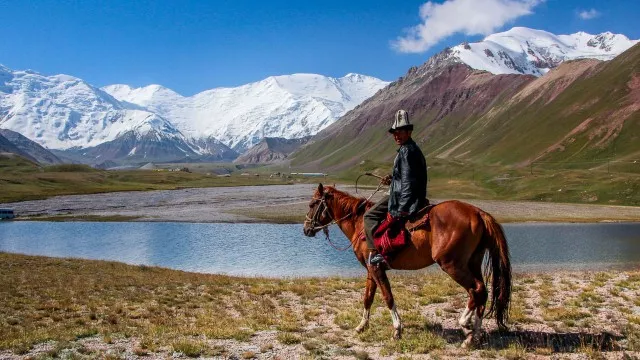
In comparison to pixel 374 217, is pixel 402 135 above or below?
above

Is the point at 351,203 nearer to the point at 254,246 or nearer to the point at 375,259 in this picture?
the point at 375,259

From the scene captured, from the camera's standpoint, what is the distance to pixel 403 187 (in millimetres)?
13109

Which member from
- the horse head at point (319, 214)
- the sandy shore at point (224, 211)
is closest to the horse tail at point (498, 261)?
the horse head at point (319, 214)

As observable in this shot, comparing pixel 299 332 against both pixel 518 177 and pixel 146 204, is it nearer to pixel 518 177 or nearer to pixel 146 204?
pixel 146 204

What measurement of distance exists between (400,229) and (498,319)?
3338 mm

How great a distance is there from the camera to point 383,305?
18.3 meters

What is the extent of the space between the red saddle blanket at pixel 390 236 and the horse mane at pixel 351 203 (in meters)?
1.36

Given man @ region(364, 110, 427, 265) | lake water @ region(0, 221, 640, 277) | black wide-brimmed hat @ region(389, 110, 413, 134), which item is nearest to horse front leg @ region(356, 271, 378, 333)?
man @ region(364, 110, 427, 265)

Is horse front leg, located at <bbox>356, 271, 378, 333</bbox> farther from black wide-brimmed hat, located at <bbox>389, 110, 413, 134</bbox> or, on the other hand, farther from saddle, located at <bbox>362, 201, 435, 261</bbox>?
black wide-brimmed hat, located at <bbox>389, 110, 413, 134</bbox>

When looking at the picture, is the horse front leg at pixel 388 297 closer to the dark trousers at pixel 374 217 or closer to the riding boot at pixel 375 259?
the riding boot at pixel 375 259

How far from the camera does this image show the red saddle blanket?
43.4ft

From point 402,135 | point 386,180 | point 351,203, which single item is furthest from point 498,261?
point 351,203

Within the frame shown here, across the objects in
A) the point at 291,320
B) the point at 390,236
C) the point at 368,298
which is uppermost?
the point at 390,236

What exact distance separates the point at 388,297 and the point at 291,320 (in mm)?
4036
